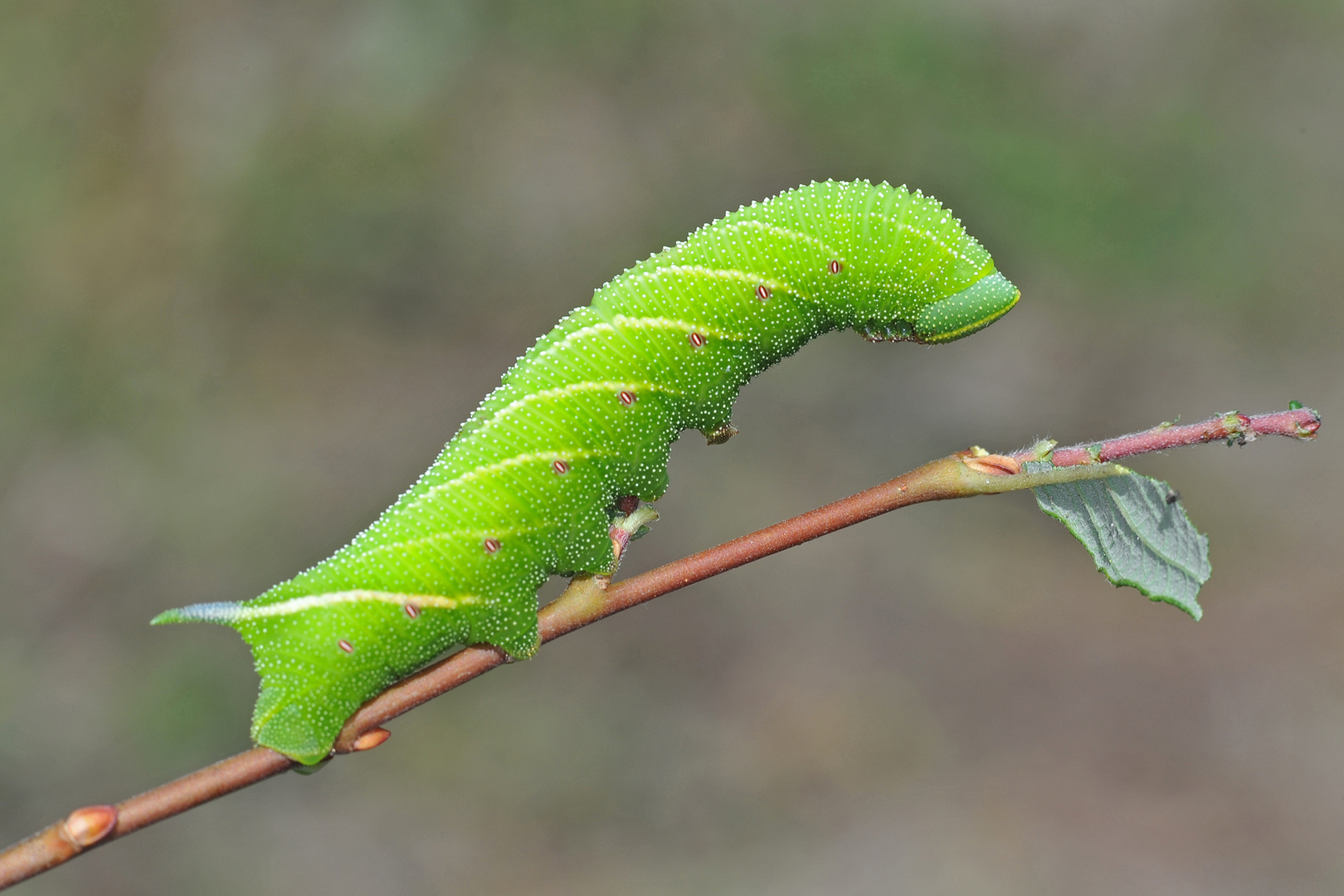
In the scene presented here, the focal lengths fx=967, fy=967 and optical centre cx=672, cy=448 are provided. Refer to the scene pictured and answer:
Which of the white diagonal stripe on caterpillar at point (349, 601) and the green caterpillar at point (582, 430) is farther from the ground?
the green caterpillar at point (582, 430)

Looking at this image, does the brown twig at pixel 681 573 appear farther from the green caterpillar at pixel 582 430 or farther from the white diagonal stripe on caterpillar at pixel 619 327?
the white diagonal stripe on caterpillar at pixel 619 327

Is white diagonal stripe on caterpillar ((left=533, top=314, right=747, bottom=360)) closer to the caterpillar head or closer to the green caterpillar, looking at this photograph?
the green caterpillar

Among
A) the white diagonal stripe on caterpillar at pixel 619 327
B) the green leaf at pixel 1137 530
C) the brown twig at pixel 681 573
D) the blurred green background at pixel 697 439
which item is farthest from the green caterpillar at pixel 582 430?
the blurred green background at pixel 697 439

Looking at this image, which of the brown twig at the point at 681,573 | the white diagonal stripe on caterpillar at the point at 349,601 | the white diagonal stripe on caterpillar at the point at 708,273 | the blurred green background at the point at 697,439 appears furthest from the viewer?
the blurred green background at the point at 697,439

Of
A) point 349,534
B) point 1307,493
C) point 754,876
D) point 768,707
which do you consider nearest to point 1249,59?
point 1307,493

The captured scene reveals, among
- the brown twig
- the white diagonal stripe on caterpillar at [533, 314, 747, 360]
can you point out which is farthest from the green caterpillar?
the brown twig

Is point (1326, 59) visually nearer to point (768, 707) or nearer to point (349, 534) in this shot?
point (768, 707)
